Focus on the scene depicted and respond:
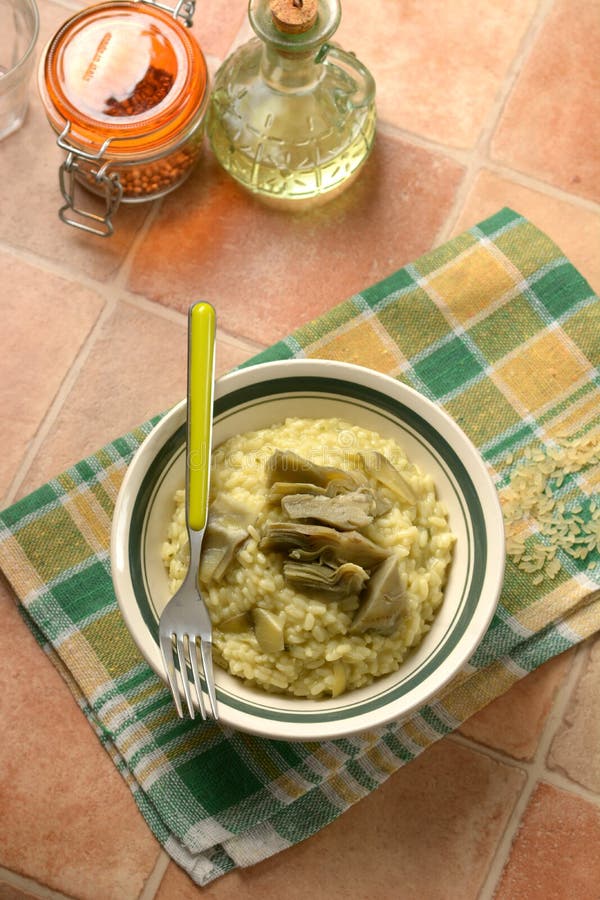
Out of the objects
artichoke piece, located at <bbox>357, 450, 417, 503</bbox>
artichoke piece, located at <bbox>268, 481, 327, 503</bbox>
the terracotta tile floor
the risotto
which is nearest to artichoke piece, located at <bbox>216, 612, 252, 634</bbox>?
the risotto

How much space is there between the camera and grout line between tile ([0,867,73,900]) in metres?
1.98

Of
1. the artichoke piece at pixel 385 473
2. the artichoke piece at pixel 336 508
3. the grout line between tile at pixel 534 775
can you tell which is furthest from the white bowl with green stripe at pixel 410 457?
the grout line between tile at pixel 534 775

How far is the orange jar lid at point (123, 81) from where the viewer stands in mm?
2078

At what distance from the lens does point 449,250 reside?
7.17 feet

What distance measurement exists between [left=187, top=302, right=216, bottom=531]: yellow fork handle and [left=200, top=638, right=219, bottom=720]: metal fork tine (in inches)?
8.1

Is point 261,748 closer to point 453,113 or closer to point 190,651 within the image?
point 190,651

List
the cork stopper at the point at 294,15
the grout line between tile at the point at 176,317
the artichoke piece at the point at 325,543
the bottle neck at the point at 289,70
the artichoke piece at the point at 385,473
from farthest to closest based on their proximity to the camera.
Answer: the grout line between tile at the point at 176,317 < the bottle neck at the point at 289,70 < the cork stopper at the point at 294,15 < the artichoke piece at the point at 385,473 < the artichoke piece at the point at 325,543

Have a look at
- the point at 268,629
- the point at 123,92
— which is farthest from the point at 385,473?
the point at 123,92

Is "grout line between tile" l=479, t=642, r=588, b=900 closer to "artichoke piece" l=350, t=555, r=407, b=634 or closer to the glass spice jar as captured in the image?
"artichoke piece" l=350, t=555, r=407, b=634

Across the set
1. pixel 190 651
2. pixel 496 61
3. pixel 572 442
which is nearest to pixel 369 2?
pixel 496 61

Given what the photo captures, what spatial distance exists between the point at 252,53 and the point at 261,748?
1.51 meters

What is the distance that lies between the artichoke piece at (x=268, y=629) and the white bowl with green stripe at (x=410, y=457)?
4.4 inches

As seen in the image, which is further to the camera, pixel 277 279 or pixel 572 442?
pixel 277 279

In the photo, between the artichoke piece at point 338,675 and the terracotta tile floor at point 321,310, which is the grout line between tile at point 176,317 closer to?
the terracotta tile floor at point 321,310
